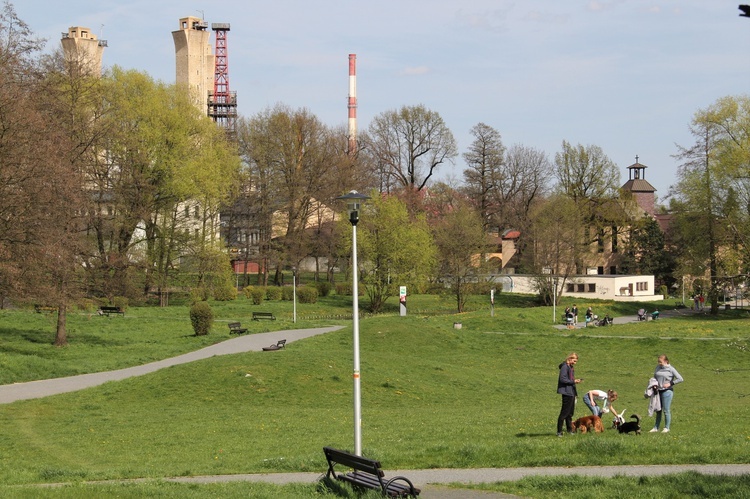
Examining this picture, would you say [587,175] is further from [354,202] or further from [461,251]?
[354,202]

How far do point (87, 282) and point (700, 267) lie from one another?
43440 mm

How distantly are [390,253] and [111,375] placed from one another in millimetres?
35252

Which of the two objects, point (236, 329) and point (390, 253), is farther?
point (390, 253)

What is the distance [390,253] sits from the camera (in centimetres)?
6469

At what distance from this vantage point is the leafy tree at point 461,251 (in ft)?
221

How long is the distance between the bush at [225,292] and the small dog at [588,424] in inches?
1977

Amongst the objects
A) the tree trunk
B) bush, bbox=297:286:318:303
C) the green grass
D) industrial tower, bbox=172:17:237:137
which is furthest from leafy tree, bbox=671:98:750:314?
industrial tower, bbox=172:17:237:137

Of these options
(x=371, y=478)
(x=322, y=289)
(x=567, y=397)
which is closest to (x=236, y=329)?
(x=567, y=397)

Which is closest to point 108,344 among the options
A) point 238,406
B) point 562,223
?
point 238,406

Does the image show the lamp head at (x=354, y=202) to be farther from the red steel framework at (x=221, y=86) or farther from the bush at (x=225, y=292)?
the red steel framework at (x=221, y=86)

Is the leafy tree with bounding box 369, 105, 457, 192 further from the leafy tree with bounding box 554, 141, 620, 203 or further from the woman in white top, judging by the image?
the woman in white top

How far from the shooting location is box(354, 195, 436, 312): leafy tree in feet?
212

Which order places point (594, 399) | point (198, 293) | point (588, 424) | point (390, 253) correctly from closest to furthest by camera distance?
point (588, 424)
point (594, 399)
point (198, 293)
point (390, 253)

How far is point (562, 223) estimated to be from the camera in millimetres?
77812
